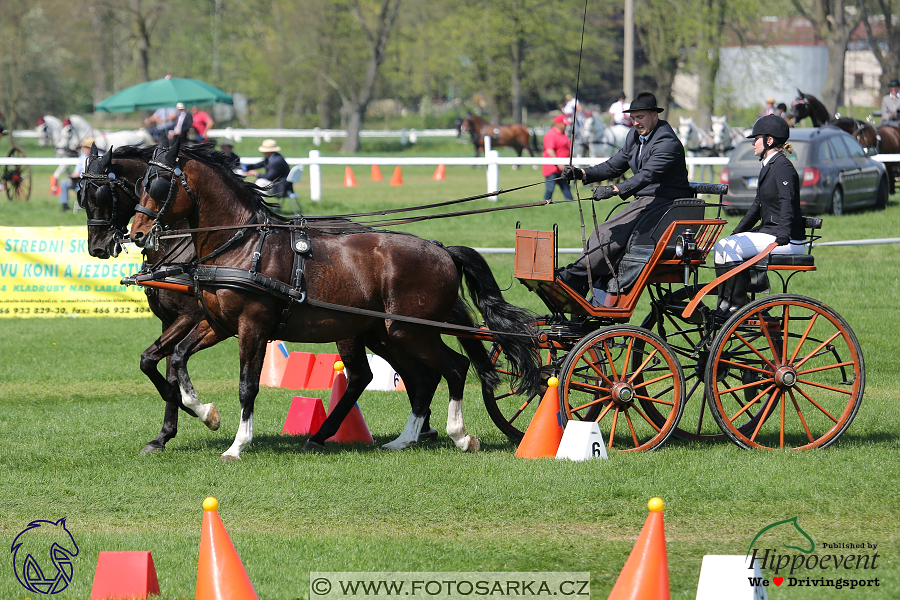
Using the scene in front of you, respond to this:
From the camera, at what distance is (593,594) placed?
15.7ft

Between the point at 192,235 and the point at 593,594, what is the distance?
4.06m

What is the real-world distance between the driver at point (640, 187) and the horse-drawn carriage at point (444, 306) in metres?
0.10

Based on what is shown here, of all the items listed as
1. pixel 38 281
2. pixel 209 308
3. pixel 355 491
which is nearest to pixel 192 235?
pixel 209 308

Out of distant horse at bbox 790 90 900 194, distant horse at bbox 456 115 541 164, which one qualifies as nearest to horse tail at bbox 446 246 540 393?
distant horse at bbox 790 90 900 194

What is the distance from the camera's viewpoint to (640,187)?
7387 millimetres

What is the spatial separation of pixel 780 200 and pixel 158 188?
4323 mm

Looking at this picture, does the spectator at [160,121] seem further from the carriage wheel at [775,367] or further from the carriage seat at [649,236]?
the carriage wheel at [775,367]

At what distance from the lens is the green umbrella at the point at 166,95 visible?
25953mm

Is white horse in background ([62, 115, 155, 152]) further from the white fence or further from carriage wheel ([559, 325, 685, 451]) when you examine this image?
carriage wheel ([559, 325, 685, 451])

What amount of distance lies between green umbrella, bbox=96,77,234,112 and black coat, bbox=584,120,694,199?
1991 centimetres

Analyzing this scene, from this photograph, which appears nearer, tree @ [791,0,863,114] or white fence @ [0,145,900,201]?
white fence @ [0,145,900,201]

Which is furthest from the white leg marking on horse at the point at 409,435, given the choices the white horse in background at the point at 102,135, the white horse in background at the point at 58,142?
the white horse in background at the point at 102,135

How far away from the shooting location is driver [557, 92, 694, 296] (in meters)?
7.43

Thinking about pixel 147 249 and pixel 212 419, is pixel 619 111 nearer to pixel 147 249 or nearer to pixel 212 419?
pixel 212 419
